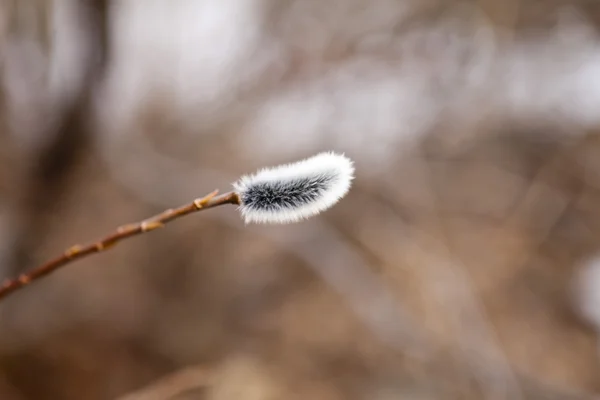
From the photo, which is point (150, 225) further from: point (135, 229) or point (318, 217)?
point (318, 217)

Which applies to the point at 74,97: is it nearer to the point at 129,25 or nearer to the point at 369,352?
the point at 129,25

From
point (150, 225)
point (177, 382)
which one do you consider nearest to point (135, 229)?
point (150, 225)

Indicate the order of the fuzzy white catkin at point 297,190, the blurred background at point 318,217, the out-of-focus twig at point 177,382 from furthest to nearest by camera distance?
the blurred background at point 318,217 → the out-of-focus twig at point 177,382 → the fuzzy white catkin at point 297,190

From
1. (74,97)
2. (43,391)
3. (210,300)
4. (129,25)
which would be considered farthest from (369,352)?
(129,25)

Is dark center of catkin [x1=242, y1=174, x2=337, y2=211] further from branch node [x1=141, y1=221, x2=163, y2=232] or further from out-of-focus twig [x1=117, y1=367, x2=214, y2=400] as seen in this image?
out-of-focus twig [x1=117, y1=367, x2=214, y2=400]

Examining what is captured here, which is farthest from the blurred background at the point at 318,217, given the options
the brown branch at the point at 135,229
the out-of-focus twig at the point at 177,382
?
the brown branch at the point at 135,229

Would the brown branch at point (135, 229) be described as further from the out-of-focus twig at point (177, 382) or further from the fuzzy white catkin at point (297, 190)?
the out-of-focus twig at point (177, 382)
